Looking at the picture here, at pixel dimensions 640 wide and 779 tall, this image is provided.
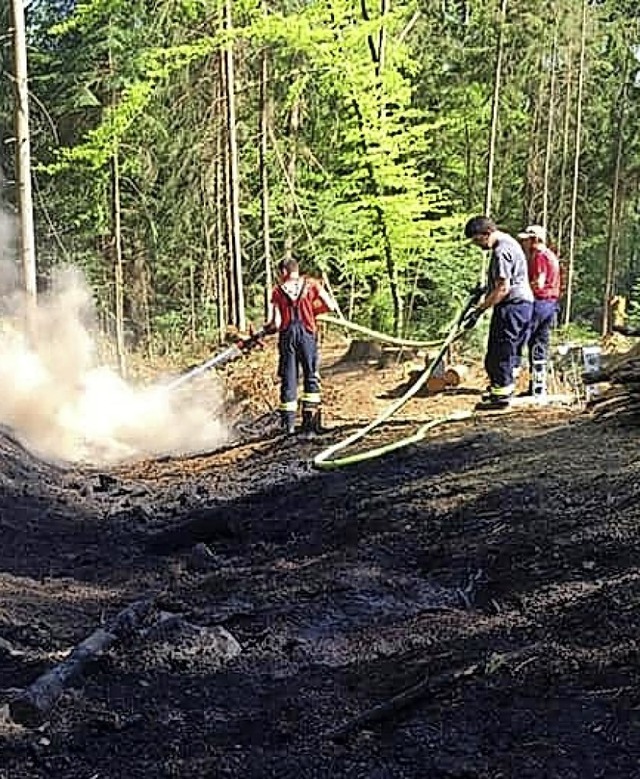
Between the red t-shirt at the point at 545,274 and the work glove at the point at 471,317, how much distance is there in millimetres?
855

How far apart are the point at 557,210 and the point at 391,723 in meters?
35.5

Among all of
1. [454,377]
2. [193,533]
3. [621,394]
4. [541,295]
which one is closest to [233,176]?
[454,377]

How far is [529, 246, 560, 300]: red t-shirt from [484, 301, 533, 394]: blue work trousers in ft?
2.74

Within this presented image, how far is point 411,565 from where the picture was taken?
7.08 meters

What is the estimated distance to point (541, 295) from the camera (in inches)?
489

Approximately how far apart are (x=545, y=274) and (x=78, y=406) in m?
7.37

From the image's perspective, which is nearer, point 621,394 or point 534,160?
point 621,394

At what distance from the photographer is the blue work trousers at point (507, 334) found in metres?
11.5

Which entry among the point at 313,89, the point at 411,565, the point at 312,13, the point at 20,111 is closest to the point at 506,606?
the point at 411,565

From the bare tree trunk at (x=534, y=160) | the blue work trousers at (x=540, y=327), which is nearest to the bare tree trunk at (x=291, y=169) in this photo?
the bare tree trunk at (x=534, y=160)

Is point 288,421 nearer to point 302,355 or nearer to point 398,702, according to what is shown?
point 302,355

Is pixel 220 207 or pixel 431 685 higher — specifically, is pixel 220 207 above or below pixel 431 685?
below

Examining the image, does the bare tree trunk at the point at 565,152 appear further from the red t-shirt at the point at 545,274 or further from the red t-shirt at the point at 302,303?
the red t-shirt at the point at 302,303

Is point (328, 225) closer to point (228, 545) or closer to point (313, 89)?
point (313, 89)
